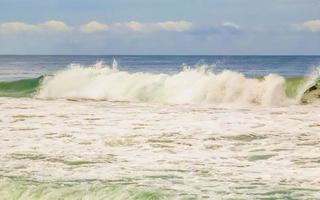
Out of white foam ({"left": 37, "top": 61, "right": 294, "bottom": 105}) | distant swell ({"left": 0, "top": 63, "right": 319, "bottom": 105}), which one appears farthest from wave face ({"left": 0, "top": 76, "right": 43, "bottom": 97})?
white foam ({"left": 37, "top": 61, "right": 294, "bottom": 105})

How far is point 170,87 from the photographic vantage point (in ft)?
114

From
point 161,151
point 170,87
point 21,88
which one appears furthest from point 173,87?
point 161,151

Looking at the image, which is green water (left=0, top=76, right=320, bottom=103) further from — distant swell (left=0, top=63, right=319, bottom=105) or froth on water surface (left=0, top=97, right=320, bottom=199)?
froth on water surface (left=0, top=97, right=320, bottom=199)

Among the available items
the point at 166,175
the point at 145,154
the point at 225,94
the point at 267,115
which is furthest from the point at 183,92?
the point at 166,175

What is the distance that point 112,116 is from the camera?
21.8 metres

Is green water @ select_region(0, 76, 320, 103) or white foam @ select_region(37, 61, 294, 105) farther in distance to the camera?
green water @ select_region(0, 76, 320, 103)

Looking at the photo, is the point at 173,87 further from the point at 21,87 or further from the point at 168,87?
the point at 21,87

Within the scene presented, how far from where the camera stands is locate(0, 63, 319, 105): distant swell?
3033 centimetres

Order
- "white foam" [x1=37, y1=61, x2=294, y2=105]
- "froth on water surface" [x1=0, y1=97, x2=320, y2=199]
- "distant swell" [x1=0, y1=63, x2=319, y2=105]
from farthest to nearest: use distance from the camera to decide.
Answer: "white foam" [x1=37, y1=61, x2=294, y2=105]
"distant swell" [x1=0, y1=63, x2=319, y2=105]
"froth on water surface" [x1=0, y1=97, x2=320, y2=199]

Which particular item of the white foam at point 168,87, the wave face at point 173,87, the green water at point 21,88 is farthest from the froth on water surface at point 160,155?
the green water at point 21,88

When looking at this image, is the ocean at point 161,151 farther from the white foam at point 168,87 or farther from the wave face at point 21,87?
the wave face at point 21,87

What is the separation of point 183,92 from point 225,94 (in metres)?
2.96

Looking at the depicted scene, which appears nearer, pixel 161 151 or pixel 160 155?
pixel 160 155

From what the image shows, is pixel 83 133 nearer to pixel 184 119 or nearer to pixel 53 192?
pixel 184 119
